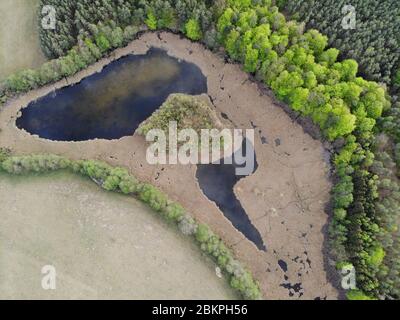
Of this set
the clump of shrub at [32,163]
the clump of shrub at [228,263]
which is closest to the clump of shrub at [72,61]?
the clump of shrub at [32,163]

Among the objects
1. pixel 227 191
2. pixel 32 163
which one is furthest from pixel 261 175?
pixel 32 163

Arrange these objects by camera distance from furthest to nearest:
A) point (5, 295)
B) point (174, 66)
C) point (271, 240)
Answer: point (174, 66) < point (271, 240) < point (5, 295)

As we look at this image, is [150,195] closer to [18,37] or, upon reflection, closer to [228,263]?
[228,263]

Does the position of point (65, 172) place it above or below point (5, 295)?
above

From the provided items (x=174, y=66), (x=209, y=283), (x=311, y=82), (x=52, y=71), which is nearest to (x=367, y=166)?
(x=311, y=82)

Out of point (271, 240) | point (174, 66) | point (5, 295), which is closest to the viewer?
point (5, 295)

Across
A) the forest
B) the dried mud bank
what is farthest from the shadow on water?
the forest

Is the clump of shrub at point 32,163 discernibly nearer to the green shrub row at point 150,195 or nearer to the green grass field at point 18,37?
the green shrub row at point 150,195

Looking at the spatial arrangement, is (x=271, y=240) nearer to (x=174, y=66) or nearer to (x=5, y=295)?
(x=174, y=66)

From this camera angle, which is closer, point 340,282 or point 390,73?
point 340,282
